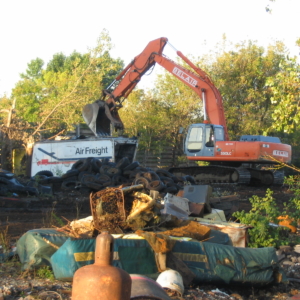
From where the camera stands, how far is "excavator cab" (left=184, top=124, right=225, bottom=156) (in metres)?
21.5

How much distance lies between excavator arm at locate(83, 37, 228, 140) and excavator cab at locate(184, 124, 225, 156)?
63 cm

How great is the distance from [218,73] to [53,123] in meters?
14.3

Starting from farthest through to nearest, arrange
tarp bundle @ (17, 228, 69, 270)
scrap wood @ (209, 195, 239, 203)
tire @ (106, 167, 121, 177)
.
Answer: tire @ (106, 167, 121, 177) < scrap wood @ (209, 195, 239, 203) < tarp bundle @ (17, 228, 69, 270)

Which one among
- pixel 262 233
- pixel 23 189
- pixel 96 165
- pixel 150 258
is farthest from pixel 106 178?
pixel 150 258

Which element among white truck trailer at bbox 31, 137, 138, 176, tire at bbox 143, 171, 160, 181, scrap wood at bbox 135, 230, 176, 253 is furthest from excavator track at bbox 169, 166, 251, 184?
scrap wood at bbox 135, 230, 176, 253

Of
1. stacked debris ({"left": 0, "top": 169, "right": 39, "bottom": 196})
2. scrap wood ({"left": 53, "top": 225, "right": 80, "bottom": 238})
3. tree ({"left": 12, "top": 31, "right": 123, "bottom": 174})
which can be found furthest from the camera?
tree ({"left": 12, "top": 31, "right": 123, "bottom": 174})

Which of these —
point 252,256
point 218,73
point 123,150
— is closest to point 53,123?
point 123,150

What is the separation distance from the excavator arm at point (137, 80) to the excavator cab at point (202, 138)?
63 cm

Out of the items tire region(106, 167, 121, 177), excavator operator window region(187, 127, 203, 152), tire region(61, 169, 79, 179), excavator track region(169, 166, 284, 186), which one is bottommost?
excavator track region(169, 166, 284, 186)

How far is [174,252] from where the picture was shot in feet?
19.1

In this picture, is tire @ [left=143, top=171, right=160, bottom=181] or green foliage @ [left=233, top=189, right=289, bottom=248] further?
tire @ [left=143, top=171, right=160, bottom=181]

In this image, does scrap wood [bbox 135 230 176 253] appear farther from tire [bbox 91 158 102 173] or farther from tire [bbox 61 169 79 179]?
tire [bbox 91 158 102 173]

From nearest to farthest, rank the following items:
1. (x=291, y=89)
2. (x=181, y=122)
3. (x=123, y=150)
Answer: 1. (x=291, y=89)
2. (x=123, y=150)
3. (x=181, y=122)

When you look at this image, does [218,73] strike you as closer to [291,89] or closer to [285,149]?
[285,149]
